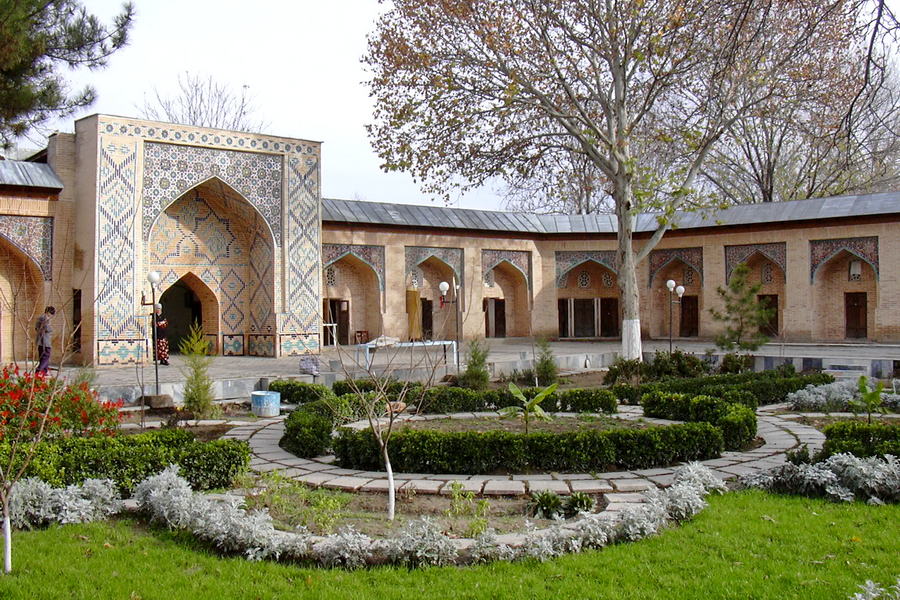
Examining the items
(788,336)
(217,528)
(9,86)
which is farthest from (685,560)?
(788,336)

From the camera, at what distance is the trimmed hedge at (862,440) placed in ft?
17.6

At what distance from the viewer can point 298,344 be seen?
1744cm

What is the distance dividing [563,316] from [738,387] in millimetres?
14981

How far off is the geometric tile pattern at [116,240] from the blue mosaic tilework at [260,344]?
297 cm

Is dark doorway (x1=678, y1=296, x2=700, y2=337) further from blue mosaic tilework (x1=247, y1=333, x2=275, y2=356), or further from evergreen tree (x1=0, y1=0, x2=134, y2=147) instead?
evergreen tree (x1=0, y1=0, x2=134, y2=147)

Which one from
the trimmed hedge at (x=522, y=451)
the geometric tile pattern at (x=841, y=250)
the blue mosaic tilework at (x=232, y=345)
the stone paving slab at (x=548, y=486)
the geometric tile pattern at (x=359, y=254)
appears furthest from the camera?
the geometric tile pattern at (x=359, y=254)

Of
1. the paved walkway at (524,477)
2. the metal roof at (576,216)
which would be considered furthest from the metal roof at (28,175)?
the paved walkway at (524,477)

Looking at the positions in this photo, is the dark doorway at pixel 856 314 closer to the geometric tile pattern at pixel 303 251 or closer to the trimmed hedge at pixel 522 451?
the geometric tile pattern at pixel 303 251

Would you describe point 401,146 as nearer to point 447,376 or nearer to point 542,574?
point 447,376

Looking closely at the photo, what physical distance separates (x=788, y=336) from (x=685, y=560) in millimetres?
18665

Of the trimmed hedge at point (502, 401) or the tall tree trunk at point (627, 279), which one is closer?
the trimmed hedge at point (502, 401)

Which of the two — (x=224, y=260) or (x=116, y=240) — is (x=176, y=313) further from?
(x=116, y=240)

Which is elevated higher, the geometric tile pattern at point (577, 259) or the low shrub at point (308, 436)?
the geometric tile pattern at point (577, 259)

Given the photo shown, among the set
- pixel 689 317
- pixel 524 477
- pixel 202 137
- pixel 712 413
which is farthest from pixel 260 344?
pixel 689 317
